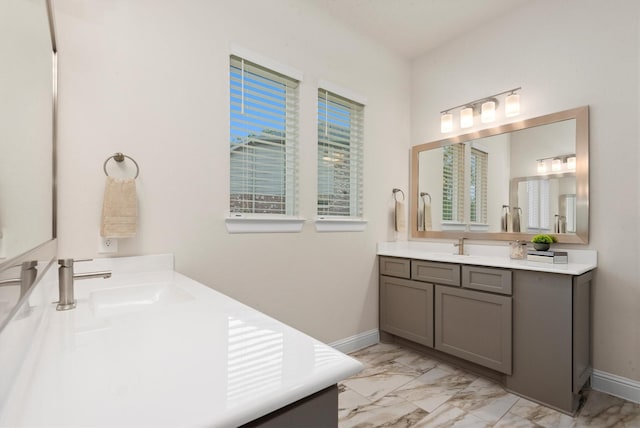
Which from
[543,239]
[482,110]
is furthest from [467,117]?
[543,239]

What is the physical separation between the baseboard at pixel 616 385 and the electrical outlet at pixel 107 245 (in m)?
2.95

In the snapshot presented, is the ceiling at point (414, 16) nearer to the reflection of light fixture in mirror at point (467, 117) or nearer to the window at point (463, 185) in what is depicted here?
the reflection of light fixture in mirror at point (467, 117)

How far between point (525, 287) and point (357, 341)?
1.33 meters

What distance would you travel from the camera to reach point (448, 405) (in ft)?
5.95

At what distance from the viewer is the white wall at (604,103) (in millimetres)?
1914

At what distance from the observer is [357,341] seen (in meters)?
2.60

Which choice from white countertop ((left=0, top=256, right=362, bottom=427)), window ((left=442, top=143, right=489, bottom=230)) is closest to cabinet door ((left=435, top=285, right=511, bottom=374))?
window ((left=442, top=143, right=489, bottom=230))

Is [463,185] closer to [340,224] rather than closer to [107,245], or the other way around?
[340,224]

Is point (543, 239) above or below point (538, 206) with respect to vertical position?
below

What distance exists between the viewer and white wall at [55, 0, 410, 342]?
4.67 ft

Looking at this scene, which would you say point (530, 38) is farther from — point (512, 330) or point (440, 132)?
point (512, 330)

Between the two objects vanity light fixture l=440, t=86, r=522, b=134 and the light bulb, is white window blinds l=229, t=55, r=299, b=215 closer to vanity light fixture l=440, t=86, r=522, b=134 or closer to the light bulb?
vanity light fixture l=440, t=86, r=522, b=134

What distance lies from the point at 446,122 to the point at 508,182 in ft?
2.49

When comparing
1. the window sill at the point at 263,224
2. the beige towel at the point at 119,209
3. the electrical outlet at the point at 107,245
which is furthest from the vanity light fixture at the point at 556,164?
the electrical outlet at the point at 107,245
